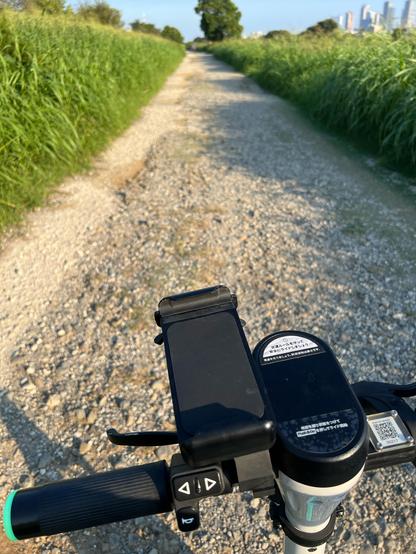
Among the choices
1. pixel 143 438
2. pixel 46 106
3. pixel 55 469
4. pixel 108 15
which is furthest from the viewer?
pixel 108 15

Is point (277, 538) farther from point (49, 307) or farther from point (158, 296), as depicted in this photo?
point (49, 307)

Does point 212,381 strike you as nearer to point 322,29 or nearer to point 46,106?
point 46,106

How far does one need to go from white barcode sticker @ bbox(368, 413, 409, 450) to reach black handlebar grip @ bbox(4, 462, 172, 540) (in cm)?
34

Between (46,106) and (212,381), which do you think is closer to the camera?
(212,381)

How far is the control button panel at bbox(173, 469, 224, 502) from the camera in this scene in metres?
0.56

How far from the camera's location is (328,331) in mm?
2594

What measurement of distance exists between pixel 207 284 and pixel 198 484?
2.53 metres

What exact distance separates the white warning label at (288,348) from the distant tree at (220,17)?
60.2 metres

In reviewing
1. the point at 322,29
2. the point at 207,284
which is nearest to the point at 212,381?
the point at 207,284

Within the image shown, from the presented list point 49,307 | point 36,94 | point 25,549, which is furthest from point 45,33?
point 25,549

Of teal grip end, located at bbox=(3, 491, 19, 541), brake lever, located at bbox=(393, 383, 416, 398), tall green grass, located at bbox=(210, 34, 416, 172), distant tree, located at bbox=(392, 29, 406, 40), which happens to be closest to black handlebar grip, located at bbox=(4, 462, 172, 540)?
teal grip end, located at bbox=(3, 491, 19, 541)

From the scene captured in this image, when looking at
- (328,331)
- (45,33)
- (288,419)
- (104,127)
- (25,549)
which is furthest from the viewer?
(104,127)

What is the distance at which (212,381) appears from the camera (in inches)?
23.3

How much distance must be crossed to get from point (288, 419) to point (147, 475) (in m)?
0.23
